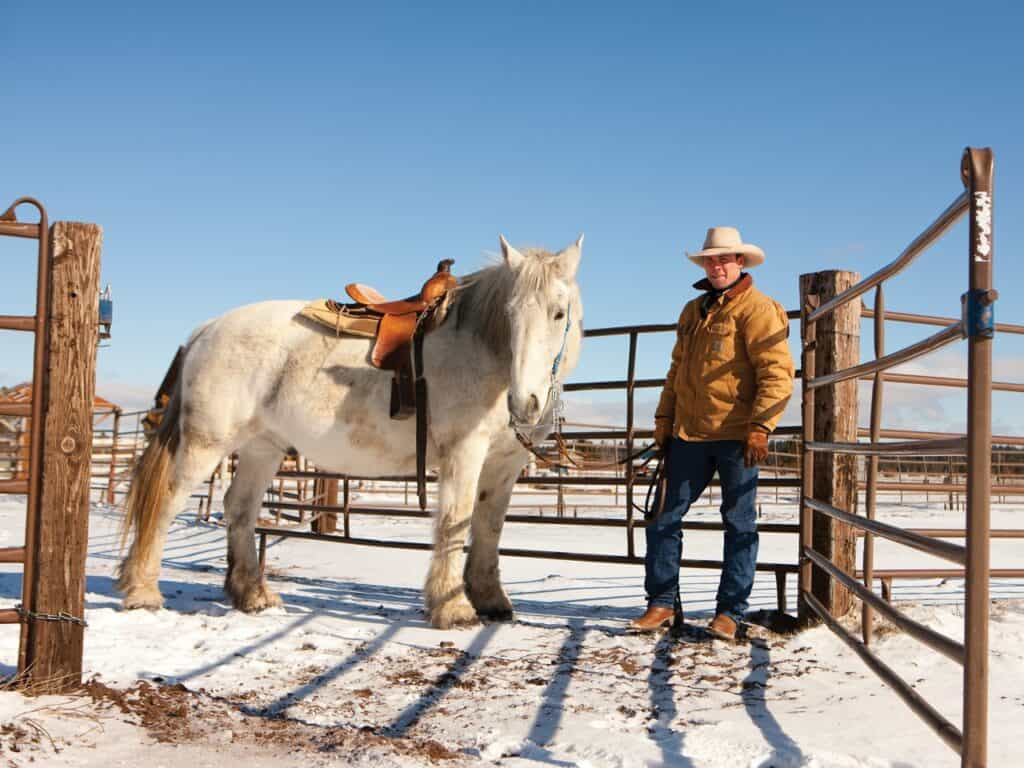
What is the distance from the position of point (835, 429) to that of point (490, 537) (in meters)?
2.04

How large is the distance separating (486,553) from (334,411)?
1.22 m

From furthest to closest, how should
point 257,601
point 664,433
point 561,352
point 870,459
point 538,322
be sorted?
1. point 257,601
2. point 664,433
3. point 561,352
4. point 538,322
5. point 870,459

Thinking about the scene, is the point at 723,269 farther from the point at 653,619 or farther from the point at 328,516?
the point at 328,516

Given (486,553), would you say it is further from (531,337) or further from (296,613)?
(531,337)

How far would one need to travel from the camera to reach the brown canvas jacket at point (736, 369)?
3.97m

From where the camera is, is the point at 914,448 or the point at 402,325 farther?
the point at 402,325

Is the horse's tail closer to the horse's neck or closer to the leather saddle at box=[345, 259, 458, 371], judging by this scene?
the leather saddle at box=[345, 259, 458, 371]

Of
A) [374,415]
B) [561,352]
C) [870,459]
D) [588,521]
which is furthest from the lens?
[588,521]

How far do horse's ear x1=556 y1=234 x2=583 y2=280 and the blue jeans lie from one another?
1027 millimetres

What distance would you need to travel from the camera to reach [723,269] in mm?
4254

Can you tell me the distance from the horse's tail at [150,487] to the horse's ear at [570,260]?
8.94ft

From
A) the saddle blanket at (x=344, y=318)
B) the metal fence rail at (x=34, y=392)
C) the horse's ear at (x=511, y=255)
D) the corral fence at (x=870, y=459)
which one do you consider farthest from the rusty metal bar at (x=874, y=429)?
the metal fence rail at (x=34, y=392)

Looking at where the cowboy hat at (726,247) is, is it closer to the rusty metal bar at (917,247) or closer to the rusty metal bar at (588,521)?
the rusty metal bar at (917,247)

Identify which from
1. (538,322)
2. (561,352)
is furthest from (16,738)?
(561,352)
